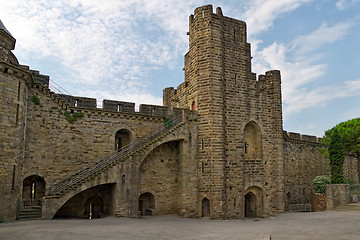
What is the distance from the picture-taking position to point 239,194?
18984 millimetres

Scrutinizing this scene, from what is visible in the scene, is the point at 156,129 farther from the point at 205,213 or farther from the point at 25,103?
the point at 25,103

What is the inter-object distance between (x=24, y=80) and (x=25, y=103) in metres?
1.47

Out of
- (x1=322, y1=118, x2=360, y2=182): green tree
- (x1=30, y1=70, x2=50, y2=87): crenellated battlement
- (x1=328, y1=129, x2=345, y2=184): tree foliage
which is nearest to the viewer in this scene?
(x1=30, y1=70, x2=50, y2=87): crenellated battlement

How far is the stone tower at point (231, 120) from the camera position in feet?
61.1

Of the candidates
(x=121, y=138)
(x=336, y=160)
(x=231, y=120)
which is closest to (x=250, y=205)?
(x=231, y=120)

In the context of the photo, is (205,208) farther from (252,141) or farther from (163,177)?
(252,141)

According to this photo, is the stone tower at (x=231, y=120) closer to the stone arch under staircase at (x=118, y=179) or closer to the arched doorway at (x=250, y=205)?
the arched doorway at (x=250, y=205)

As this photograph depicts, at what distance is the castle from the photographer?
17094mm

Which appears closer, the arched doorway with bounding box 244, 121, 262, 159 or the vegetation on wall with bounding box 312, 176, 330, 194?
the arched doorway with bounding box 244, 121, 262, 159

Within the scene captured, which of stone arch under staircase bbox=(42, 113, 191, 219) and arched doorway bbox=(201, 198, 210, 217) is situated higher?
stone arch under staircase bbox=(42, 113, 191, 219)

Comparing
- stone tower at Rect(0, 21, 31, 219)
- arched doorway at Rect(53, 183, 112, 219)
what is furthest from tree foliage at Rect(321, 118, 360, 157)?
stone tower at Rect(0, 21, 31, 219)

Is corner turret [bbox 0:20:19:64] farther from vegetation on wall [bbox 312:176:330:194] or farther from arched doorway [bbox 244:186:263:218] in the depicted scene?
vegetation on wall [bbox 312:176:330:194]

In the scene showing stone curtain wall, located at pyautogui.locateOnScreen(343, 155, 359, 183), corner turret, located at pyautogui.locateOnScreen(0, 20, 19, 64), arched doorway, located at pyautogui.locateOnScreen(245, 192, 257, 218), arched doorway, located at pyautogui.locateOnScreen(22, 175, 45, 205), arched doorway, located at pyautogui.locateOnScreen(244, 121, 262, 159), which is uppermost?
corner turret, located at pyautogui.locateOnScreen(0, 20, 19, 64)

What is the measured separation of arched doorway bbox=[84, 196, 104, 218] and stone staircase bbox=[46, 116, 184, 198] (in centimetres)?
211
